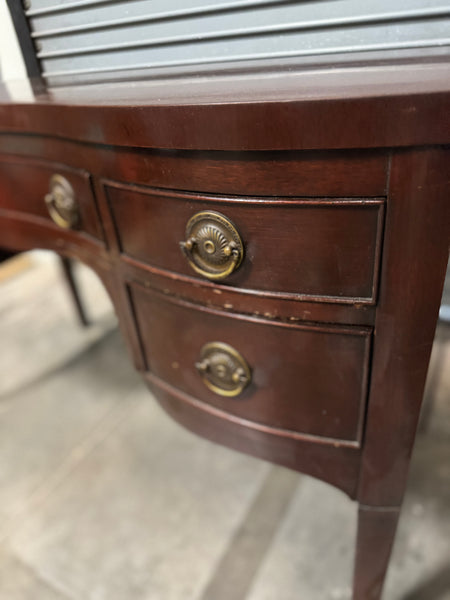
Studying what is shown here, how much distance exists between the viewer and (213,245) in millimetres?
410

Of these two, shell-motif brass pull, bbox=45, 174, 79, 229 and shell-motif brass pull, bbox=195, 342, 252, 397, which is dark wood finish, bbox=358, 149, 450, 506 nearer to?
shell-motif brass pull, bbox=195, 342, 252, 397

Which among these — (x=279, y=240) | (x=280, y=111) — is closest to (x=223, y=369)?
(x=279, y=240)

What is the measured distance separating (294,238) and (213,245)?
76 mm

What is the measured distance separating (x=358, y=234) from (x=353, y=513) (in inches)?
28.2

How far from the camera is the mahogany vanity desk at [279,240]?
0.32m

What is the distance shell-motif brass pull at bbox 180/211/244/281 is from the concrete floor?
24.9 inches

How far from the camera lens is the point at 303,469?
1.72 ft

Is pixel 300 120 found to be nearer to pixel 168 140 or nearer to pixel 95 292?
pixel 168 140

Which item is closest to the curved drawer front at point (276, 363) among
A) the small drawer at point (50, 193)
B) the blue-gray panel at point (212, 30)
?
the small drawer at point (50, 193)

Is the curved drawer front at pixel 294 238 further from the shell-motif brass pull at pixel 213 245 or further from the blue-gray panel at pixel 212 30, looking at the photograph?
the blue-gray panel at pixel 212 30

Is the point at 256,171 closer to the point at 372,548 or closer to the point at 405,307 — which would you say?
the point at 405,307

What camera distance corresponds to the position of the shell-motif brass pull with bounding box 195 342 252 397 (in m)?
0.48

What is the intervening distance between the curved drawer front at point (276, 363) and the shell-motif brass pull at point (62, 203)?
140 millimetres

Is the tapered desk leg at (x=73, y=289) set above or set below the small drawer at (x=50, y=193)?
below
